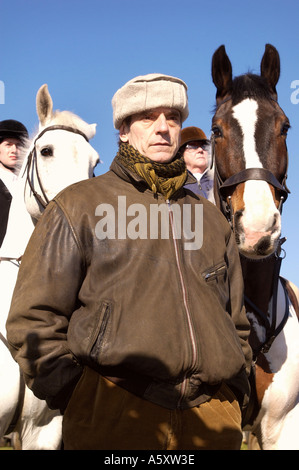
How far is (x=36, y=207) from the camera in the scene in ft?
15.0

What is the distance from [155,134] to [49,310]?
1.12 meters

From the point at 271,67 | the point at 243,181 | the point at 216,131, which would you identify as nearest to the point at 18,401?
the point at 243,181

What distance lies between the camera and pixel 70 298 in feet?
8.89

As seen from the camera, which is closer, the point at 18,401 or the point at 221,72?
the point at 18,401

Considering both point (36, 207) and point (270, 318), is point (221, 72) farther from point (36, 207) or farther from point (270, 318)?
point (270, 318)

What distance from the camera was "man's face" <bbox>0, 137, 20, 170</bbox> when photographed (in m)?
6.90

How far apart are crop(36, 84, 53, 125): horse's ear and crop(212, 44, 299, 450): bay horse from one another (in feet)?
5.35

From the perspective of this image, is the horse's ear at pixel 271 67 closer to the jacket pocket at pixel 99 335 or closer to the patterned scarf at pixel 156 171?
the patterned scarf at pixel 156 171

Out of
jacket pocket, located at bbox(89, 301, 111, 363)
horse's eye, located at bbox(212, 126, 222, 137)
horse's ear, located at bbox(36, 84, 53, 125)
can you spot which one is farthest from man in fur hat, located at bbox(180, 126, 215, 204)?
jacket pocket, located at bbox(89, 301, 111, 363)

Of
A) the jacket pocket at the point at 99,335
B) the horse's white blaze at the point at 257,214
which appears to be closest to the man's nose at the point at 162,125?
the horse's white blaze at the point at 257,214

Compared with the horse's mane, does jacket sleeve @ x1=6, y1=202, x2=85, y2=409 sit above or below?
below

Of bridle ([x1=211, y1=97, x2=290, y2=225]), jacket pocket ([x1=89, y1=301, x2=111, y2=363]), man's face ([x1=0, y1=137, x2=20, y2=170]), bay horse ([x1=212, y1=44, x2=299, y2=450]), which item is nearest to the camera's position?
jacket pocket ([x1=89, y1=301, x2=111, y2=363])

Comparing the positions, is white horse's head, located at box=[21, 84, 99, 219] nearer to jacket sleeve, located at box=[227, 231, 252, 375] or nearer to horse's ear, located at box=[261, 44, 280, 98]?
horse's ear, located at box=[261, 44, 280, 98]
